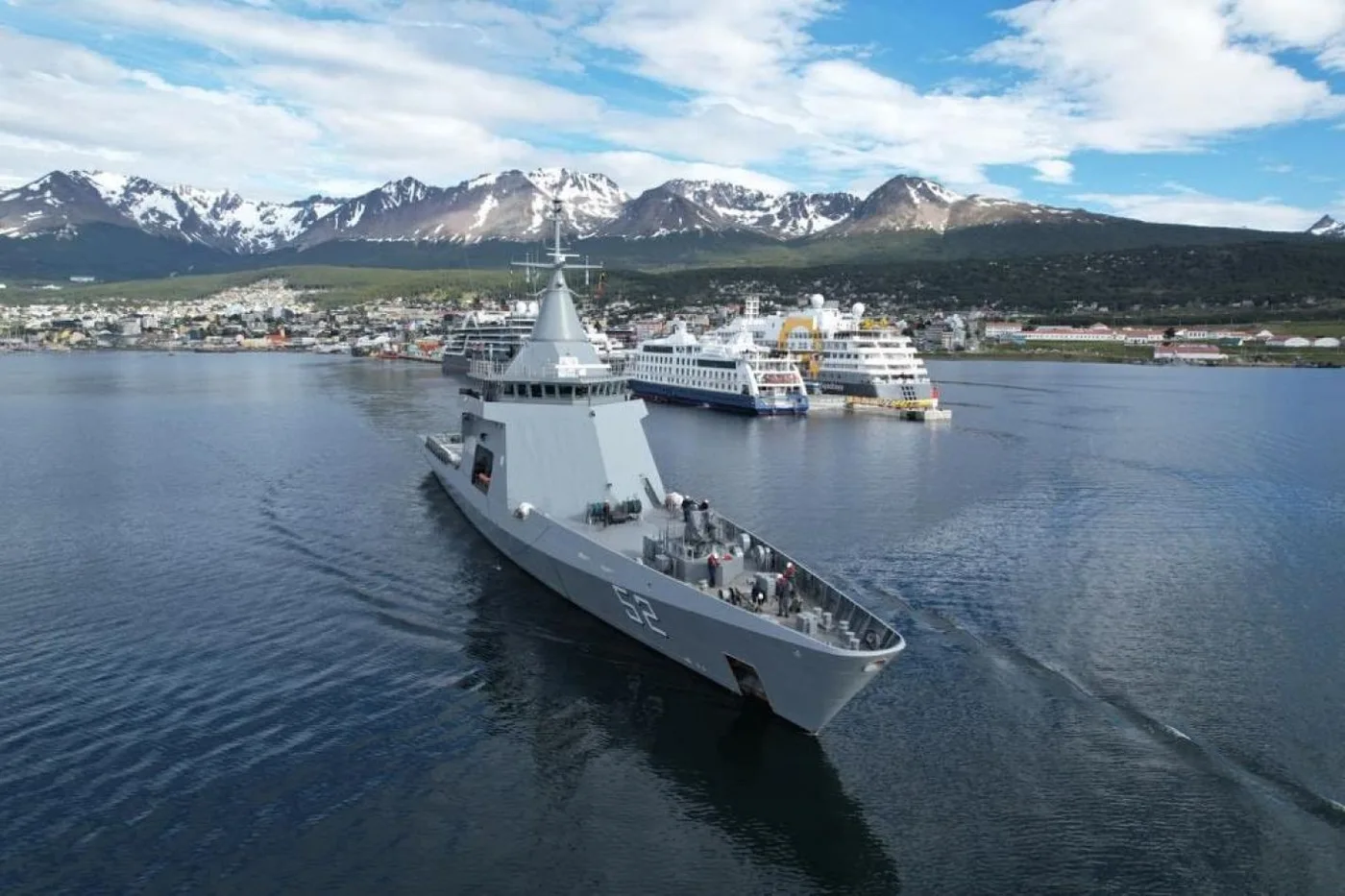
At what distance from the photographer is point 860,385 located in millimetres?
85125

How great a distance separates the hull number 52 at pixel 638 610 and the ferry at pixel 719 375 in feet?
183

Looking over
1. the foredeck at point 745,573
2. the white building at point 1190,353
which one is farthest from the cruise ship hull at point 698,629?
the white building at point 1190,353

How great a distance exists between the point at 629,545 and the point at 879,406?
59.9 metres

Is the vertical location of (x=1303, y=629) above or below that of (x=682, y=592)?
below

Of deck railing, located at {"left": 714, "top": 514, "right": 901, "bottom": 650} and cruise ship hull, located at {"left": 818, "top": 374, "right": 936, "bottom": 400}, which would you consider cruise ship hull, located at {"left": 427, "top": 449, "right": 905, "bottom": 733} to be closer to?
deck railing, located at {"left": 714, "top": 514, "right": 901, "bottom": 650}

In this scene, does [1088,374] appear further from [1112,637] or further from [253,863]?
[253,863]

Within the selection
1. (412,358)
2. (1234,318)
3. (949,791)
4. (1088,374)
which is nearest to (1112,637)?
(949,791)

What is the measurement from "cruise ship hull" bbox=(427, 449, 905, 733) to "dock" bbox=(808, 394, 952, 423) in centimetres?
5265

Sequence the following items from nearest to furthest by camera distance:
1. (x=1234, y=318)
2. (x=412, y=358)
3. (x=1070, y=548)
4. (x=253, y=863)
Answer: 1. (x=253, y=863)
2. (x=1070, y=548)
3. (x=412, y=358)
4. (x=1234, y=318)

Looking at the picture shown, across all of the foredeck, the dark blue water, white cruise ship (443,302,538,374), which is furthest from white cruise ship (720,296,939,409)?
the foredeck

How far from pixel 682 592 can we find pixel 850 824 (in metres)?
6.13

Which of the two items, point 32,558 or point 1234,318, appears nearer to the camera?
point 32,558

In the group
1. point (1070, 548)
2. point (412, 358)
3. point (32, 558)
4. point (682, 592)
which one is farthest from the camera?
point (412, 358)

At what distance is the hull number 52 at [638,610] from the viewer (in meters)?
21.7
